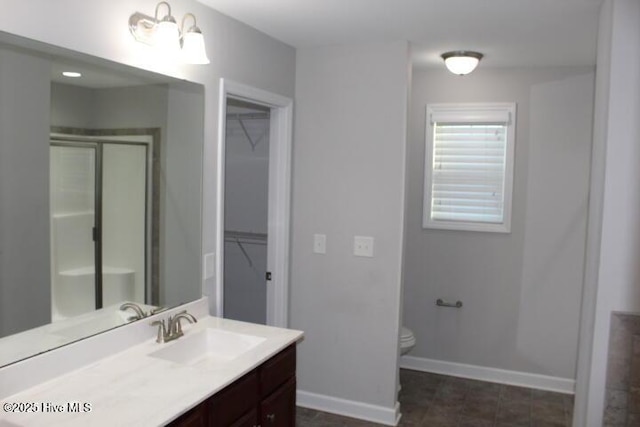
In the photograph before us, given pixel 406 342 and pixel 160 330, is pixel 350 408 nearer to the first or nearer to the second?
pixel 406 342

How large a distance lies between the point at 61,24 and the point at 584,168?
11.3 ft

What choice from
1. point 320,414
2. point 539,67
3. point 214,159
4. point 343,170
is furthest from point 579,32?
point 320,414

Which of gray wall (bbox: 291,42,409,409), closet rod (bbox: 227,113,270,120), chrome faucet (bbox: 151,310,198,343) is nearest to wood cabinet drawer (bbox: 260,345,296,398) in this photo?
chrome faucet (bbox: 151,310,198,343)

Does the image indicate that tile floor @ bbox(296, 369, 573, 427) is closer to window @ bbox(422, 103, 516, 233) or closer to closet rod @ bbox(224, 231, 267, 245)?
window @ bbox(422, 103, 516, 233)

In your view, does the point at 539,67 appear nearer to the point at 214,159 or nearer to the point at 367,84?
the point at 367,84

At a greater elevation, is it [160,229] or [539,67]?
[539,67]

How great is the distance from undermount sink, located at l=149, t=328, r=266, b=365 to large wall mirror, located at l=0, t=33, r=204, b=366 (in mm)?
229

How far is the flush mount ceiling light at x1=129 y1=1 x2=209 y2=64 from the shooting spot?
217 centimetres

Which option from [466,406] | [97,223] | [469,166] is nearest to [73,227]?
[97,223]

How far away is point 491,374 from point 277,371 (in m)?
2.44

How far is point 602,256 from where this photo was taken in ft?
7.28

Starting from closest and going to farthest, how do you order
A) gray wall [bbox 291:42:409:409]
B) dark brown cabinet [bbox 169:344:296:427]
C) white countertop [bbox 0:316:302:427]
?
1. white countertop [bbox 0:316:302:427]
2. dark brown cabinet [bbox 169:344:296:427]
3. gray wall [bbox 291:42:409:409]

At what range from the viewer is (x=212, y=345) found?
8.09 feet

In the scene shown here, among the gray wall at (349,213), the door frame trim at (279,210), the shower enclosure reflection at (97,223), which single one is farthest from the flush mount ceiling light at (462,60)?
the shower enclosure reflection at (97,223)
